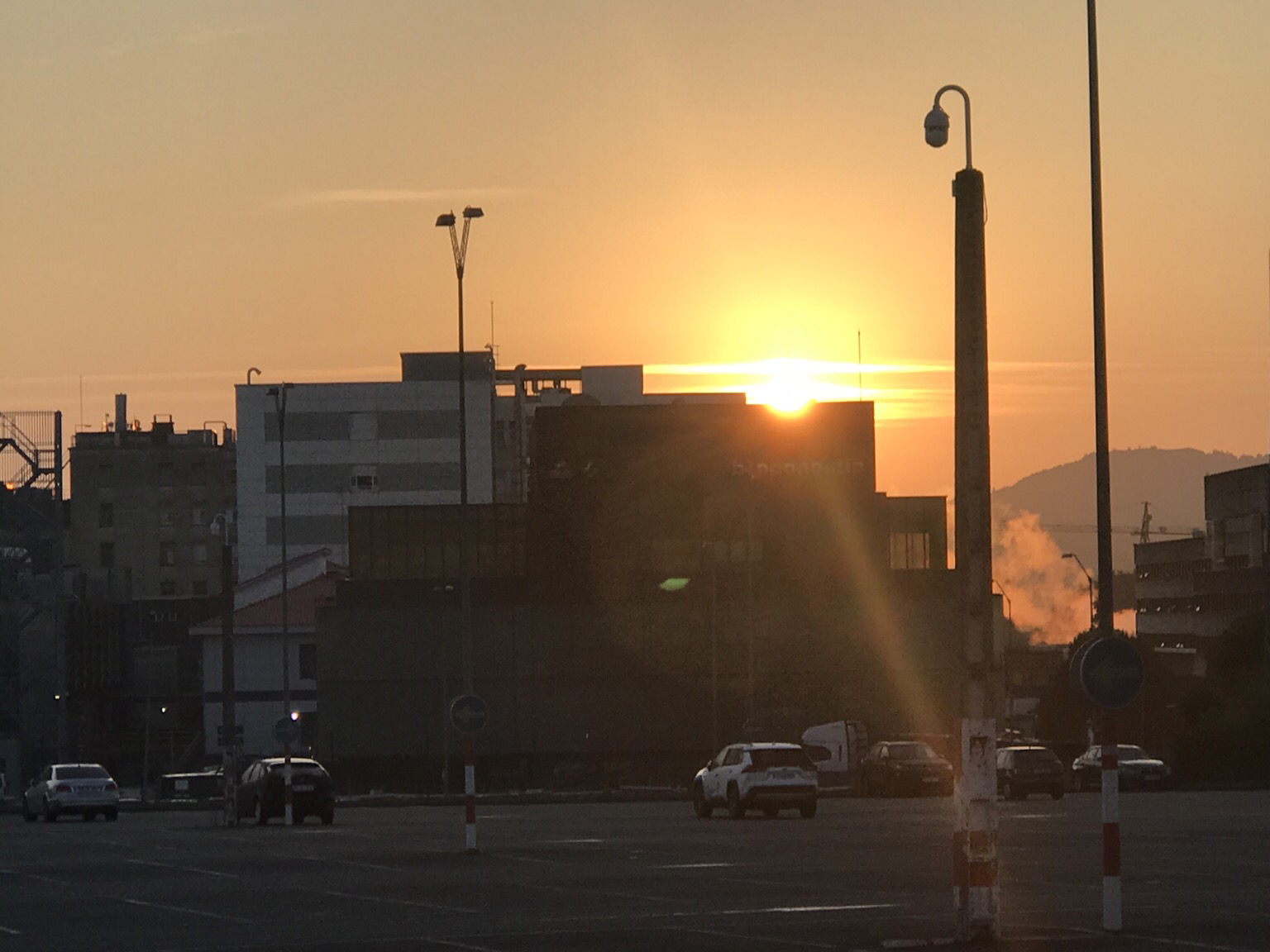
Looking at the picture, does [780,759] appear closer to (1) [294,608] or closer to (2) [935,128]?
(2) [935,128]

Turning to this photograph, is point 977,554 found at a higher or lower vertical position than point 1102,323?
lower

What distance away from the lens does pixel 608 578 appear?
120m

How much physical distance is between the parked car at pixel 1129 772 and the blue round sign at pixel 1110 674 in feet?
163

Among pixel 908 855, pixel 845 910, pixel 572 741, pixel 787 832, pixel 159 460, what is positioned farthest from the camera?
pixel 159 460

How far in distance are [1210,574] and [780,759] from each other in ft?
337

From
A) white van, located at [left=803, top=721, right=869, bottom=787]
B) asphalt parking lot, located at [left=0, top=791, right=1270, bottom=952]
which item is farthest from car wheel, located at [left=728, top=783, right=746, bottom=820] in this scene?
white van, located at [left=803, top=721, right=869, bottom=787]

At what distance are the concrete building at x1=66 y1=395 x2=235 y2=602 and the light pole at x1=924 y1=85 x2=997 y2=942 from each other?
157 m

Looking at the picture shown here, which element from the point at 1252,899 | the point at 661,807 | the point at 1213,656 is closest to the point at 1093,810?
the point at 661,807

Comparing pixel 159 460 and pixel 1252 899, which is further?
pixel 159 460

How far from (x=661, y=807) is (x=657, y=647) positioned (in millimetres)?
57783

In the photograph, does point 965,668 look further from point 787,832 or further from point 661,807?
point 661,807

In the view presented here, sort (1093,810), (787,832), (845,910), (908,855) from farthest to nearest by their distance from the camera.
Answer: (1093,810)
(787,832)
(908,855)
(845,910)

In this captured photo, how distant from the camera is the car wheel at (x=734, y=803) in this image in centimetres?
4709

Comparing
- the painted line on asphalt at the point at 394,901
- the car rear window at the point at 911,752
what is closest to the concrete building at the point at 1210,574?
the car rear window at the point at 911,752
